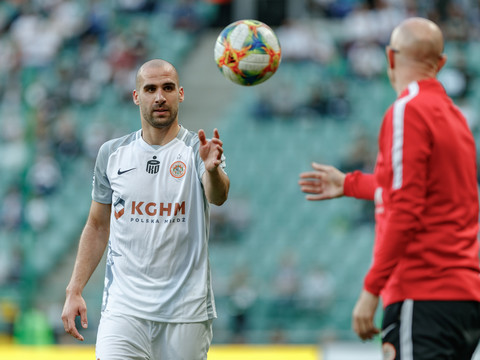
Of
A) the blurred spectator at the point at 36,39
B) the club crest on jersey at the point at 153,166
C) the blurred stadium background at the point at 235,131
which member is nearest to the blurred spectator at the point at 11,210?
the blurred stadium background at the point at 235,131

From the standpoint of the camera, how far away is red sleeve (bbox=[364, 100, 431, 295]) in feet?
12.0

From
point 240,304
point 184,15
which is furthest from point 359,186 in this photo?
point 184,15

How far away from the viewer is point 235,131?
53.9 ft

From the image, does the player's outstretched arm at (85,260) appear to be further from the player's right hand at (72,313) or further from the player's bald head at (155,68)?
the player's bald head at (155,68)

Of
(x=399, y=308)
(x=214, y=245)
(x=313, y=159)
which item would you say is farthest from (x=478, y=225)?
(x=313, y=159)

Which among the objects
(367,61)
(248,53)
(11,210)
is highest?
(367,61)

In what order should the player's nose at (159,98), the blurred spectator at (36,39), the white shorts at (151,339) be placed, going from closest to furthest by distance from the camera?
the white shorts at (151,339) < the player's nose at (159,98) < the blurred spectator at (36,39)

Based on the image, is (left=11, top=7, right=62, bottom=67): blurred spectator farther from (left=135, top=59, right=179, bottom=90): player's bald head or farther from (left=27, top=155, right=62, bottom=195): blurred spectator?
(left=135, top=59, right=179, bottom=90): player's bald head

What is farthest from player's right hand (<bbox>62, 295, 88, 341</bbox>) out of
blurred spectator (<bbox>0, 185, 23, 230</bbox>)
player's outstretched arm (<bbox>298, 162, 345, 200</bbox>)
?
blurred spectator (<bbox>0, 185, 23, 230</bbox>)

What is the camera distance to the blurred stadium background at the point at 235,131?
13.1 m

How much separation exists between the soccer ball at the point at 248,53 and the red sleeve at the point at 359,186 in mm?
993

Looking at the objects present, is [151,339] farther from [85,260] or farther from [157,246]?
[85,260]

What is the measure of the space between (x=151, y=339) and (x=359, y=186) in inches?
57.2

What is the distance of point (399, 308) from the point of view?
380 centimetres
